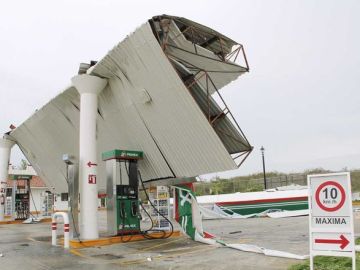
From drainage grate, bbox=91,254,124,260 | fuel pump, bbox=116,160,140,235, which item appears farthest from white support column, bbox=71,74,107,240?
drainage grate, bbox=91,254,124,260

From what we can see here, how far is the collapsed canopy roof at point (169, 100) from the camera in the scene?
446 inches

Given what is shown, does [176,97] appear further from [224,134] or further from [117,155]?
[117,155]

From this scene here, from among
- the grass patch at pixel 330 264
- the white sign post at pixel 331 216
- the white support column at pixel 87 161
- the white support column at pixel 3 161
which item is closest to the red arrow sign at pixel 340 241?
the white sign post at pixel 331 216

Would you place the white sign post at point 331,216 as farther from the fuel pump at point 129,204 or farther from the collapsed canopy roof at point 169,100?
the fuel pump at point 129,204

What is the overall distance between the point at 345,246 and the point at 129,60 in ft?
27.8

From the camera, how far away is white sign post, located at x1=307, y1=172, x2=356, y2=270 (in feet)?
18.8

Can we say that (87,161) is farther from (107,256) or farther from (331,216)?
(331,216)

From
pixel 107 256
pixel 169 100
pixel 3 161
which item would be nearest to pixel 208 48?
pixel 169 100

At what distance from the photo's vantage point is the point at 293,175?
4741cm

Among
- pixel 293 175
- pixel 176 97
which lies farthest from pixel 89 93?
pixel 293 175

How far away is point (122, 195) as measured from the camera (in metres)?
13.4

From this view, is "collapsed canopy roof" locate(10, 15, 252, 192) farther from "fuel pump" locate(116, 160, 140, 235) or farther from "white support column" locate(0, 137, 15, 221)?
"white support column" locate(0, 137, 15, 221)

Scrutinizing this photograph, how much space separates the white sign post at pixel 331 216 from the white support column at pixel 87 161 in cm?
837

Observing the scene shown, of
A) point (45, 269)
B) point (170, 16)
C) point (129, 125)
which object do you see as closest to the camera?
point (45, 269)
